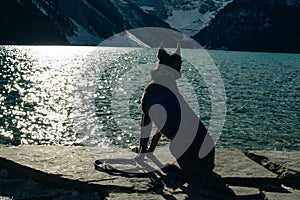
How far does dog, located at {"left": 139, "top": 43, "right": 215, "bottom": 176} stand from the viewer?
797 cm

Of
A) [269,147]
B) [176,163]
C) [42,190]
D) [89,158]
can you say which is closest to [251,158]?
[176,163]

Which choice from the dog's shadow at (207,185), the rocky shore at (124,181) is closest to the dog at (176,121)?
the dog's shadow at (207,185)

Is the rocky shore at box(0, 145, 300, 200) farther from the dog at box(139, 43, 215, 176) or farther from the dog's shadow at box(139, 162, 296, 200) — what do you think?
the dog at box(139, 43, 215, 176)

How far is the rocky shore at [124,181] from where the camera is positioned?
288 inches

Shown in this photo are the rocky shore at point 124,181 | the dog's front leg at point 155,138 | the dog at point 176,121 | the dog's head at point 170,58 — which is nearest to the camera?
the rocky shore at point 124,181

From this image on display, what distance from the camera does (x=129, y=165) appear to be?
8.69 metres

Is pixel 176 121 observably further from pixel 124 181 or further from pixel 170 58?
pixel 124 181

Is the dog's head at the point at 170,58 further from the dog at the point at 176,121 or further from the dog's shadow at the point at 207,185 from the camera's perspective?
the dog's shadow at the point at 207,185

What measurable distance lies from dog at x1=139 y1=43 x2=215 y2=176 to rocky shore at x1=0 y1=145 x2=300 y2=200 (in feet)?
1.29

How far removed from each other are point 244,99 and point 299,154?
25670 millimetres

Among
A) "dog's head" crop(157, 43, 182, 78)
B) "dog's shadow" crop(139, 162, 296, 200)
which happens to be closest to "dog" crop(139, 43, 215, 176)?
"dog's head" crop(157, 43, 182, 78)

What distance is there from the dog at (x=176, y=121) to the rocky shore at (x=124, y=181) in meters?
0.39

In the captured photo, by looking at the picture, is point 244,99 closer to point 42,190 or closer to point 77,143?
point 77,143

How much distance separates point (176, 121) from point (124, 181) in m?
1.61
